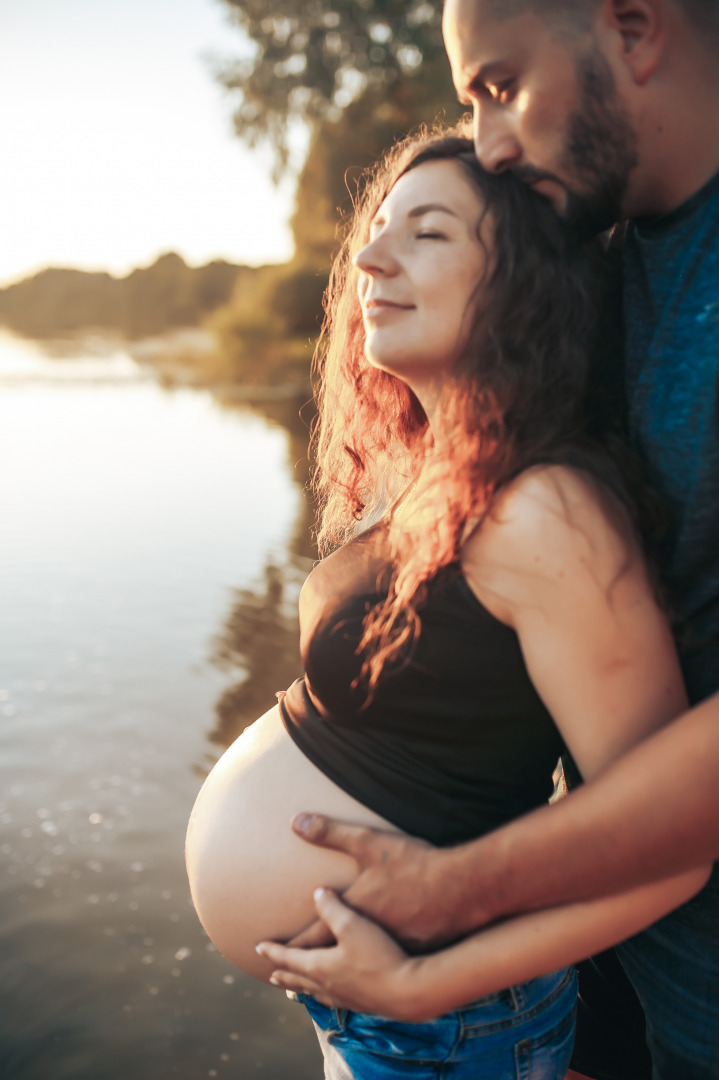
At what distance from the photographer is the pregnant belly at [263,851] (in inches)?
49.6

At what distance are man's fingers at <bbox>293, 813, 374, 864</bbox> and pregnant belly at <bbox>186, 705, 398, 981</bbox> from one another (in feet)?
0.14

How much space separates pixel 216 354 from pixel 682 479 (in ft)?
73.8

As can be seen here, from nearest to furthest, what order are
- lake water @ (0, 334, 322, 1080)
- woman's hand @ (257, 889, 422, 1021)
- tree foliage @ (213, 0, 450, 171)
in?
woman's hand @ (257, 889, 422, 1021)
lake water @ (0, 334, 322, 1080)
tree foliage @ (213, 0, 450, 171)

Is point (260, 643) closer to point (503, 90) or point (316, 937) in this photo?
point (316, 937)

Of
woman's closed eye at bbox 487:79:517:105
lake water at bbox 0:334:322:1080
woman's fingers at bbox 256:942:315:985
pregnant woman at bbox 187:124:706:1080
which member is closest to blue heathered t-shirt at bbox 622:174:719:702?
pregnant woman at bbox 187:124:706:1080

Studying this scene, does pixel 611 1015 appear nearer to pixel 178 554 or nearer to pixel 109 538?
pixel 178 554

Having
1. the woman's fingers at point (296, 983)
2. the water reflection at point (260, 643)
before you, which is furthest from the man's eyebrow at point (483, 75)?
the water reflection at point (260, 643)

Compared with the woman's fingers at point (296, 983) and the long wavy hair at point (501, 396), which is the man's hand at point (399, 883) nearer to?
the woman's fingers at point (296, 983)

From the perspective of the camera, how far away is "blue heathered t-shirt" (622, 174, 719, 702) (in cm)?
111

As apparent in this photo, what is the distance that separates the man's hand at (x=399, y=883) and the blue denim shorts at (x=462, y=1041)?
136 millimetres

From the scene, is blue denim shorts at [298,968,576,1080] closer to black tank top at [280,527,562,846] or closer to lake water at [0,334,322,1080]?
black tank top at [280,527,562,846]

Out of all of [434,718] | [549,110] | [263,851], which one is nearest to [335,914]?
[263,851]

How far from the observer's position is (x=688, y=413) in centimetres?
112

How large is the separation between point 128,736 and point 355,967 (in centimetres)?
276
